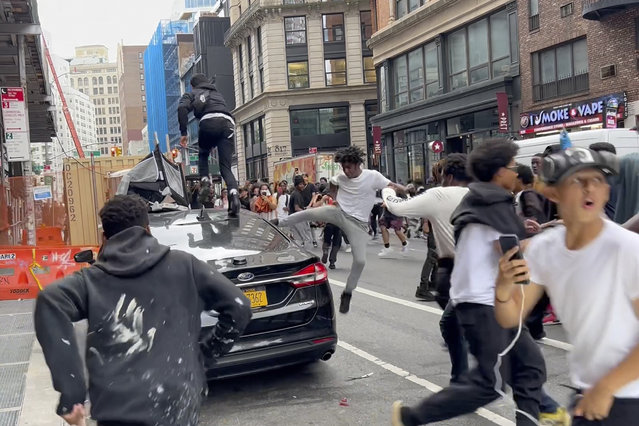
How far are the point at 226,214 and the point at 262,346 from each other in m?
1.88

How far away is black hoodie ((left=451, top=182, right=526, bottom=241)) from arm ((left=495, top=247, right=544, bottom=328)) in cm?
99

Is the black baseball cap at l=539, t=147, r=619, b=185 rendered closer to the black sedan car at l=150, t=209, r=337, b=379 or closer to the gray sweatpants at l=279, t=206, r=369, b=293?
the black sedan car at l=150, t=209, r=337, b=379

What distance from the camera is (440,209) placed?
552 cm

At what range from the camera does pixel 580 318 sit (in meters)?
2.70

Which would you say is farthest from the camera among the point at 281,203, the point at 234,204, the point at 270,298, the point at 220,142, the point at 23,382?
the point at 281,203

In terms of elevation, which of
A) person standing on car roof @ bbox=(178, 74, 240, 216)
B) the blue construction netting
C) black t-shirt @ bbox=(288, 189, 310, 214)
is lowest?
black t-shirt @ bbox=(288, 189, 310, 214)

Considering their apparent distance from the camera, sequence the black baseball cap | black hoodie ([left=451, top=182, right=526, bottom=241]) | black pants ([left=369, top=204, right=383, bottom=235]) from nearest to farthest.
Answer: the black baseball cap → black hoodie ([left=451, top=182, right=526, bottom=241]) → black pants ([left=369, top=204, right=383, bottom=235])

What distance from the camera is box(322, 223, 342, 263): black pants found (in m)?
13.8

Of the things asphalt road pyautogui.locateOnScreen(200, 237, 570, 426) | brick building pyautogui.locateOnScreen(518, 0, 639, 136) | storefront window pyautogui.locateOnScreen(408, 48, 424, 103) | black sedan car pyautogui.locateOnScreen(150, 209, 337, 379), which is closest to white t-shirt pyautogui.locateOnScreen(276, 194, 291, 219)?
brick building pyautogui.locateOnScreen(518, 0, 639, 136)

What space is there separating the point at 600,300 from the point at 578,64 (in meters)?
22.5

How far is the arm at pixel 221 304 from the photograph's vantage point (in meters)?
3.27

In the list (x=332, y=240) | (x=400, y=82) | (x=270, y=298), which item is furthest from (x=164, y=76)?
(x=270, y=298)

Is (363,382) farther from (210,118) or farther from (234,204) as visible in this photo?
(210,118)

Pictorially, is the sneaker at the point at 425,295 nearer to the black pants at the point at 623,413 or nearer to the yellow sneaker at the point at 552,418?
the yellow sneaker at the point at 552,418
